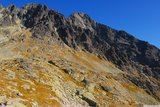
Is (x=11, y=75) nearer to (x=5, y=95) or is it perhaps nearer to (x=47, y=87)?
(x=47, y=87)

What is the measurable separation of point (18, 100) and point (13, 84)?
17.1m

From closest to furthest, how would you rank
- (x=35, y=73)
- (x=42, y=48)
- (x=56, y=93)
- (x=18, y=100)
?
(x=18, y=100), (x=56, y=93), (x=35, y=73), (x=42, y=48)

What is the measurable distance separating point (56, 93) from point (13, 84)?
1273 cm

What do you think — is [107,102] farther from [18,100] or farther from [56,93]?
[18,100]

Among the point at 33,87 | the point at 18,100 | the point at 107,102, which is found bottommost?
the point at 18,100

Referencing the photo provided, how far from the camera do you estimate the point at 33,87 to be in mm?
78562

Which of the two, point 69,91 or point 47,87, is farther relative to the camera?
point 69,91

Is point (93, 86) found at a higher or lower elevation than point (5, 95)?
higher

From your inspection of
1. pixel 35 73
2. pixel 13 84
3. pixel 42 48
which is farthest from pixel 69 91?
pixel 42 48

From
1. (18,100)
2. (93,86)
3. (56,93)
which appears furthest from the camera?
(93,86)

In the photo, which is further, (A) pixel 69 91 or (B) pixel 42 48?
(B) pixel 42 48

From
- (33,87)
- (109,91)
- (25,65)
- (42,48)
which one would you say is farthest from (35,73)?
(42,48)

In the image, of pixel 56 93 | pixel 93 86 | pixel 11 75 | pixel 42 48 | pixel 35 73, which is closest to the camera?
pixel 56 93

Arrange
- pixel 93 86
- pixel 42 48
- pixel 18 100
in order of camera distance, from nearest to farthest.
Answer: pixel 18 100
pixel 93 86
pixel 42 48
